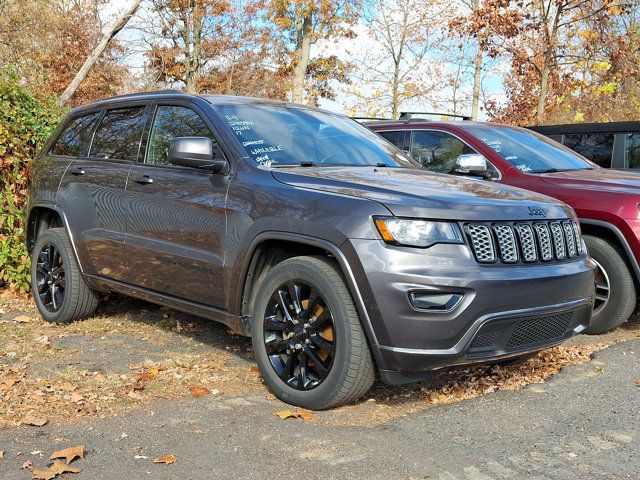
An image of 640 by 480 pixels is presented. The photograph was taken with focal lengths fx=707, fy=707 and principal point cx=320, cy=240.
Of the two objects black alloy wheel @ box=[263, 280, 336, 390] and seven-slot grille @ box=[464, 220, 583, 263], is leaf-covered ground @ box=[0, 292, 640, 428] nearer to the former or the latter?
black alloy wheel @ box=[263, 280, 336, 390]

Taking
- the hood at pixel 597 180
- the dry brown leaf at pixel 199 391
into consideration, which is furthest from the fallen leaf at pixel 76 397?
the hood at pixel 597 180

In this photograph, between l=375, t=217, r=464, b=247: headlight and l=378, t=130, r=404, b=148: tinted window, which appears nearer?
l=375, t=217, r=464, b=247: headlight

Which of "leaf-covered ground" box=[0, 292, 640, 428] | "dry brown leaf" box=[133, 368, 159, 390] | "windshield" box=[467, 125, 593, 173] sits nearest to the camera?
"leaf-covered ground" box=[0, 292, 640, 428]

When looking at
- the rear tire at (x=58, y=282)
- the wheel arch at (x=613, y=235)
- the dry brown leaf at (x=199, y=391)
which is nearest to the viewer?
the dry brown leaf at (x=199, y=391)

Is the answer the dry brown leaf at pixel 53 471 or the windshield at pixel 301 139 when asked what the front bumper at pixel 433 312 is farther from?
the dry brown leaf at pixel 53 471

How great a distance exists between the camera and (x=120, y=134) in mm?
5480

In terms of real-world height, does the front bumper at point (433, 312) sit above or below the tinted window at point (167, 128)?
below

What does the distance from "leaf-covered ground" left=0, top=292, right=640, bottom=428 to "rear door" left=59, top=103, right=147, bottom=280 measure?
0.59 metres

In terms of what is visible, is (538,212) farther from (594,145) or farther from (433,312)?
(594,145)

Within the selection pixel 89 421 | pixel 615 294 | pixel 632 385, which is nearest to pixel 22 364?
pixel 89 421

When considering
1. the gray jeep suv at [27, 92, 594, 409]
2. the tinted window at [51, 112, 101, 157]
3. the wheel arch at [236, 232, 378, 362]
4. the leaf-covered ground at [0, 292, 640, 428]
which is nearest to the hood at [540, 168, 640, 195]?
the leaf-covered ground at [0, 292, 640, 428]

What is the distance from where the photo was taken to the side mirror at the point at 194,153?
4.24m

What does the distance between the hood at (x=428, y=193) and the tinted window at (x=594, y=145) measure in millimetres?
4589

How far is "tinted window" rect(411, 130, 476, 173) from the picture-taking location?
6.91 meters
